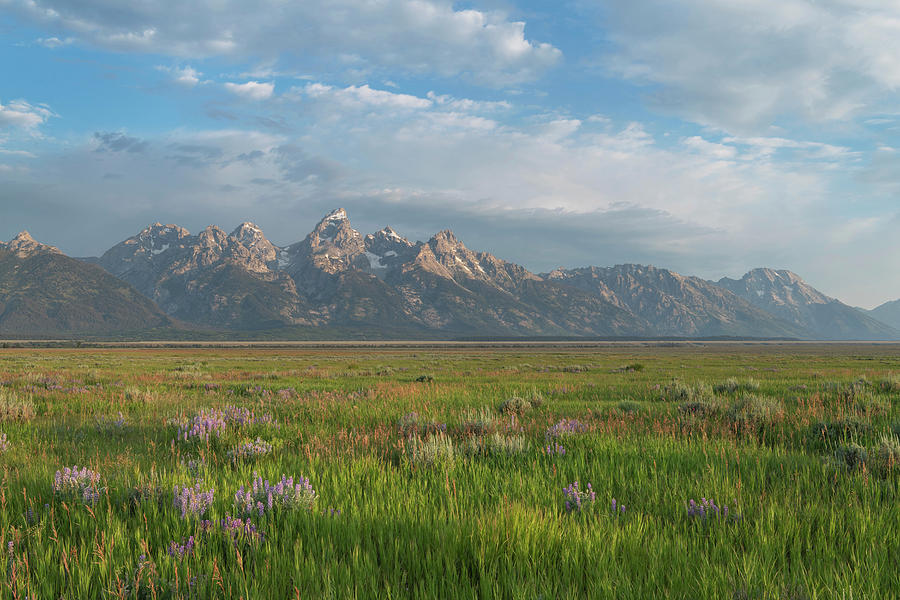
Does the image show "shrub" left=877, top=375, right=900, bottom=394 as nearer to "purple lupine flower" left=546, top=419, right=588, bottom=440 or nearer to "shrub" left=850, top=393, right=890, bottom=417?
"shrub" left=850, top=393, right=890, bottom=417

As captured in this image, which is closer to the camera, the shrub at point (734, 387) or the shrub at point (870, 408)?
the shrub at point (870, 408)

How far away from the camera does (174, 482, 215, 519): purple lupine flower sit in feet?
11.3

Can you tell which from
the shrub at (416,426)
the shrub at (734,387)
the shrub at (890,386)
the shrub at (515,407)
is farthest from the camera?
the shrub at (734,387)

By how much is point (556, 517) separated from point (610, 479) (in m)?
1.59

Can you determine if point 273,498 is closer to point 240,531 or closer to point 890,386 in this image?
point 240,531

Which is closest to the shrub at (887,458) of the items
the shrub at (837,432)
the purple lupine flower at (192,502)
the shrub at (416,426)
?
the shrub at (837,432)

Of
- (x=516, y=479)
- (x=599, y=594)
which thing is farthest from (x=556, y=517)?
(x=516, y=479)

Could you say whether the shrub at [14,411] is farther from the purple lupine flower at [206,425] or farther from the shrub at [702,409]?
the shrub at [702,409]

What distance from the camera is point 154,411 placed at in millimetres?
10242

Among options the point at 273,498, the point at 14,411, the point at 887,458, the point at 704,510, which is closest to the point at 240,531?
the point at 273,498

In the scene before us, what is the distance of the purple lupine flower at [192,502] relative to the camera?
11.3ft

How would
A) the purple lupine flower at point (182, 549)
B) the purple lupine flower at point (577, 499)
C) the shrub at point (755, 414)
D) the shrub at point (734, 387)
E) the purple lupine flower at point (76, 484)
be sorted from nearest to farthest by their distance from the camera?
the purple lupine flower at point (182, 549), the purple lupine flower at point (577, 499), the purple lupine flower at point (76, 484), the shrub at point (755, 414), the shrub at point (734, 387)

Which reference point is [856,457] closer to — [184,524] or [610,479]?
[610,479]

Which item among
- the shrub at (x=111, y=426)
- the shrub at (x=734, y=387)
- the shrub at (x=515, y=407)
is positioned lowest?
the shrub at (x=734, y=387)
